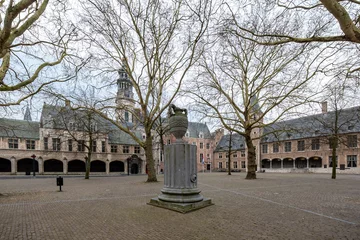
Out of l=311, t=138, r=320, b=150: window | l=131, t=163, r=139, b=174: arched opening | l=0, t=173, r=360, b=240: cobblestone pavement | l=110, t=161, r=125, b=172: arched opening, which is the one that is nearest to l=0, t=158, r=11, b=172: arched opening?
l=110, t=161, r=125, b=172: arched opening

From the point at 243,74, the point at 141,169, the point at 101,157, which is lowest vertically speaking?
the point at 141,169

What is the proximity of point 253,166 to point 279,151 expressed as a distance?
1406 inches

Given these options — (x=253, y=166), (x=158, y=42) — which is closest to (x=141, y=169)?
(x=253, y=166)

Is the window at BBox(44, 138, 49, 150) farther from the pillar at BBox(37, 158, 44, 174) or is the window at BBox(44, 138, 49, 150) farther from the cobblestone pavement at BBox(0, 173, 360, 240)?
the cobblestone pavement at BBox(0, 173, 360, 240)

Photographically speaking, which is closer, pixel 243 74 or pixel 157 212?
pixel 157 212

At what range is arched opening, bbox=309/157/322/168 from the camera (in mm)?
50250

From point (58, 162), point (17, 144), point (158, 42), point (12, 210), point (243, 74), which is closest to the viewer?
point (12, 210)

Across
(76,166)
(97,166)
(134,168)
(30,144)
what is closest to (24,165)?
(30,144)

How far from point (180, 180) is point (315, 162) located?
52.4m

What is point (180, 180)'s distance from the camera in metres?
8.59

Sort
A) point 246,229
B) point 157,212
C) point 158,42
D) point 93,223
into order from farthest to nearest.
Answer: point 158,42, point 157,212, point 93,223, point 246,229

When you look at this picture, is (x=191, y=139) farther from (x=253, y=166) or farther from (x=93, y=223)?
(x=93, y=223)

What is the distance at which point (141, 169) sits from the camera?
186 feet

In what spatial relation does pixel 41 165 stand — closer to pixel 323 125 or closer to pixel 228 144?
pixel 323 125
